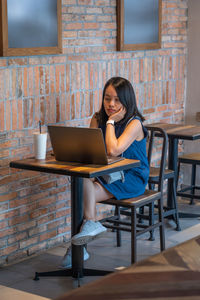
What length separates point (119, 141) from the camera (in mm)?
3256

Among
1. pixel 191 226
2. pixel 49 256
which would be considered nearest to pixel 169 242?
pixel 191 226

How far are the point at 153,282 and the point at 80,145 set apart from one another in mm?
2053

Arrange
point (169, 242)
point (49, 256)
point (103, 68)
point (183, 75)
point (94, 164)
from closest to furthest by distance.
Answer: point (94, 164) < point (49, 256) < point (169, 242) < point (103, 68) < point (183, 75)

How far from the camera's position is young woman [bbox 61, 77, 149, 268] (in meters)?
3.20

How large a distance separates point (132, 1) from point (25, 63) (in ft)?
4.60

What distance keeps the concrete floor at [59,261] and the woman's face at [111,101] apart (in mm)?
1007

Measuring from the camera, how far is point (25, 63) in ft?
11.5

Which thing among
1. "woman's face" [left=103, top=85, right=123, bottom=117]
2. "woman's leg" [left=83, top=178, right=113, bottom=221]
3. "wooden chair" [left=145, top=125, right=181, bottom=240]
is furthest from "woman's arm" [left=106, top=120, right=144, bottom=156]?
"wooden chair" [left=145, top=125, right=181, bottom=240]

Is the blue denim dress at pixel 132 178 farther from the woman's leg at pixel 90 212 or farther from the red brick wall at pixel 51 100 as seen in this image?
the red brick wall at pixel 51 100

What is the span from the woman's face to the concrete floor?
1.01 meters

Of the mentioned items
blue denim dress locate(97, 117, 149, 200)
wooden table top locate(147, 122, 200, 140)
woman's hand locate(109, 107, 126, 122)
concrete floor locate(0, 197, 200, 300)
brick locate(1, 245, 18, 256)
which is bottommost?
concrete floor locate(0, 197, 200, 300)

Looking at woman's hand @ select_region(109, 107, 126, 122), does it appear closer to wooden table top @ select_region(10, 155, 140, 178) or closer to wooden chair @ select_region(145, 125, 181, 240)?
wooden table top @ select_region(10, 155, 140, 178)

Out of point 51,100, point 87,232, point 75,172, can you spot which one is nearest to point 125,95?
point 51,100

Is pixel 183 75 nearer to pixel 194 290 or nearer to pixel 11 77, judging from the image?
pixel 11 77
